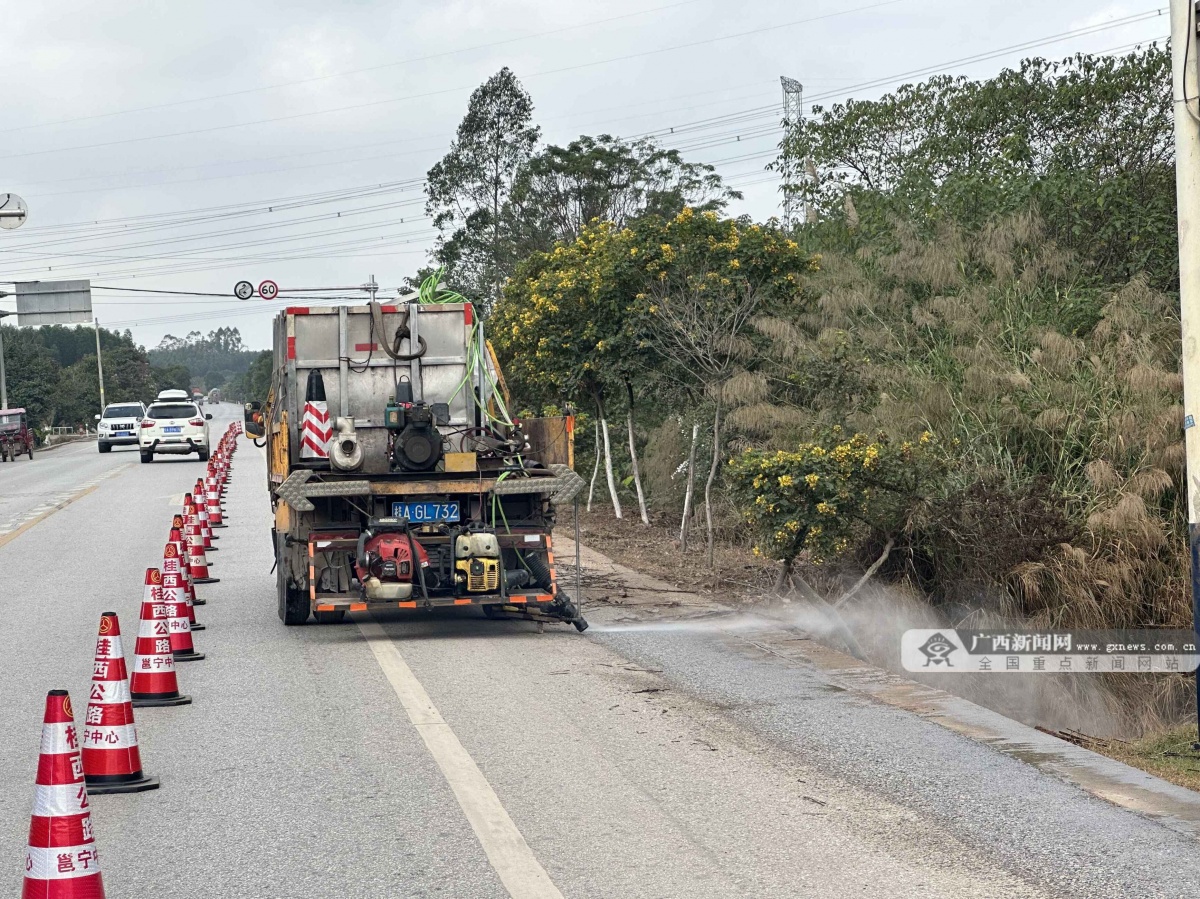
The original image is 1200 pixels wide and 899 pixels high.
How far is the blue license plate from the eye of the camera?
1102cm

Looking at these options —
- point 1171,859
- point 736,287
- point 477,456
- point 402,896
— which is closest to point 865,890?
point 1171,859

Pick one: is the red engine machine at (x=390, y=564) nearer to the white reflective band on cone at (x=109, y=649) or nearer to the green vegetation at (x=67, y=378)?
the white reflective band on cone at (x=109, y=649)

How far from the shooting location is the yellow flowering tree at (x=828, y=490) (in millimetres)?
12883

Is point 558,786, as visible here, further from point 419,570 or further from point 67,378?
point 67,378

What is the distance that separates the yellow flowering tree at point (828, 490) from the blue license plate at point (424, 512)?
3299 millimetres

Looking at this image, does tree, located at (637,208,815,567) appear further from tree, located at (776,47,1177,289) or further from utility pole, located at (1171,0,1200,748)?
utility pole, located at (1171,0,1200,748)

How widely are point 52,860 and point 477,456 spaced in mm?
7198

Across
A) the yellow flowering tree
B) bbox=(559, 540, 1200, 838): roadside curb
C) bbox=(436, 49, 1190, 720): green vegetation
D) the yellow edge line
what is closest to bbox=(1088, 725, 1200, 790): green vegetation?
bbox=(559, 540, 1200, 838): roadside curb

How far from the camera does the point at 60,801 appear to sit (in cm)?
451

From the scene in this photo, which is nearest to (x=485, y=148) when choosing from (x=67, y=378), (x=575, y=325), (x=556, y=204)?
(x=556, y=204)

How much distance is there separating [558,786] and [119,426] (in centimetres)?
4730

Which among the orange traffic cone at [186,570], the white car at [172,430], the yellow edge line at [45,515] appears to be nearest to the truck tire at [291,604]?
the orange traffic cone at [186,570]

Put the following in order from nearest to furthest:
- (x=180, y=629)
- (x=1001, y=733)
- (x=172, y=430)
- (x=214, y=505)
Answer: (x=1001, y=733) < (x=180, y=629) < (x=214, y=505) < (x=172, y=430)

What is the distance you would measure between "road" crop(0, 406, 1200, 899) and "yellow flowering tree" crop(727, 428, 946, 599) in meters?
→ 2.60
